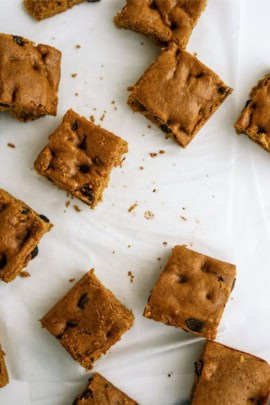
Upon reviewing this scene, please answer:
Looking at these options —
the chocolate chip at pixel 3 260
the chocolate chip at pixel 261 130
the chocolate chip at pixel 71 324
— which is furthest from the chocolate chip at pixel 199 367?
the chocolate chip at pixel 261 130

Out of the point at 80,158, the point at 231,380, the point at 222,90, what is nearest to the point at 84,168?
the point at 80,158

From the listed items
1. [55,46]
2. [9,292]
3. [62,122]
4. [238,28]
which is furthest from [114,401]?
[238,28]

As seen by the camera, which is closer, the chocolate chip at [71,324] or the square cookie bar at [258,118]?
the chocolate chip at [71,324]

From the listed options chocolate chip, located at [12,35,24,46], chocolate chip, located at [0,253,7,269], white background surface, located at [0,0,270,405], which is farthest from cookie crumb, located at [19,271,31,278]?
chocolate chip, located at [12,35,24,46]

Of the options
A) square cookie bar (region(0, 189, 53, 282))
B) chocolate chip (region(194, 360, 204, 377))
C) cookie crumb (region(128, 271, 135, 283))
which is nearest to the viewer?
square cookie bar (region(0, 189, 53, 282))

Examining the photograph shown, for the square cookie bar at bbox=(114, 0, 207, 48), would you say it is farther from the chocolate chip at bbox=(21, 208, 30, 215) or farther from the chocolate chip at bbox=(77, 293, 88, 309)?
the chocolate chip at bbox=(77, 293, 88, 309)

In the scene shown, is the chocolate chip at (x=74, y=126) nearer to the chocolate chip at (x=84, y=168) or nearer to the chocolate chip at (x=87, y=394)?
the chocolate chip at (x=84, y=168)

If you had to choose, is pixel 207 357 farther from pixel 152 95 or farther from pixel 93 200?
pixel 152 95
